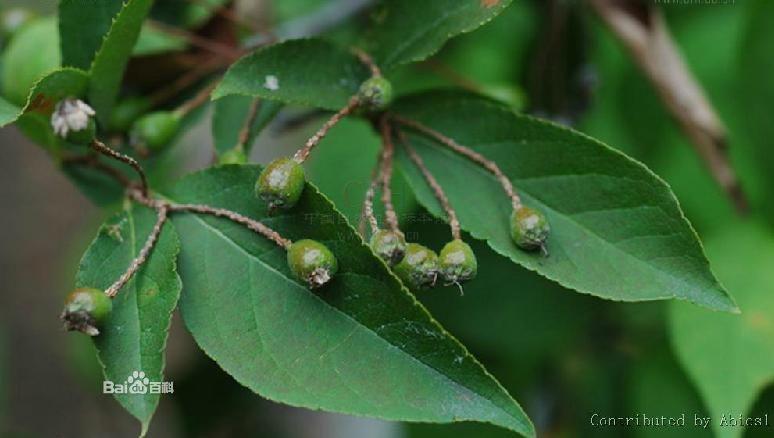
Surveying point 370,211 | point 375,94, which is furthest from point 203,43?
point 370,211

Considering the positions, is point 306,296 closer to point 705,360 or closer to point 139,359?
point 139,359

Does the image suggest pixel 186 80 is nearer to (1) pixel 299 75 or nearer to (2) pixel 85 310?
(1) pixel 299 75

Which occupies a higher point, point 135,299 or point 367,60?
point 367,60

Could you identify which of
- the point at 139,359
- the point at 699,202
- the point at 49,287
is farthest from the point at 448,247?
the point at 49,287

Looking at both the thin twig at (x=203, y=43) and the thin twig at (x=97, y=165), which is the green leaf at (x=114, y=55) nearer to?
the thin twig at (x=97, y=165)

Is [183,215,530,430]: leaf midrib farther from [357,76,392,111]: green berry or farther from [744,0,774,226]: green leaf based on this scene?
[744,0,774,226]: green leaf
